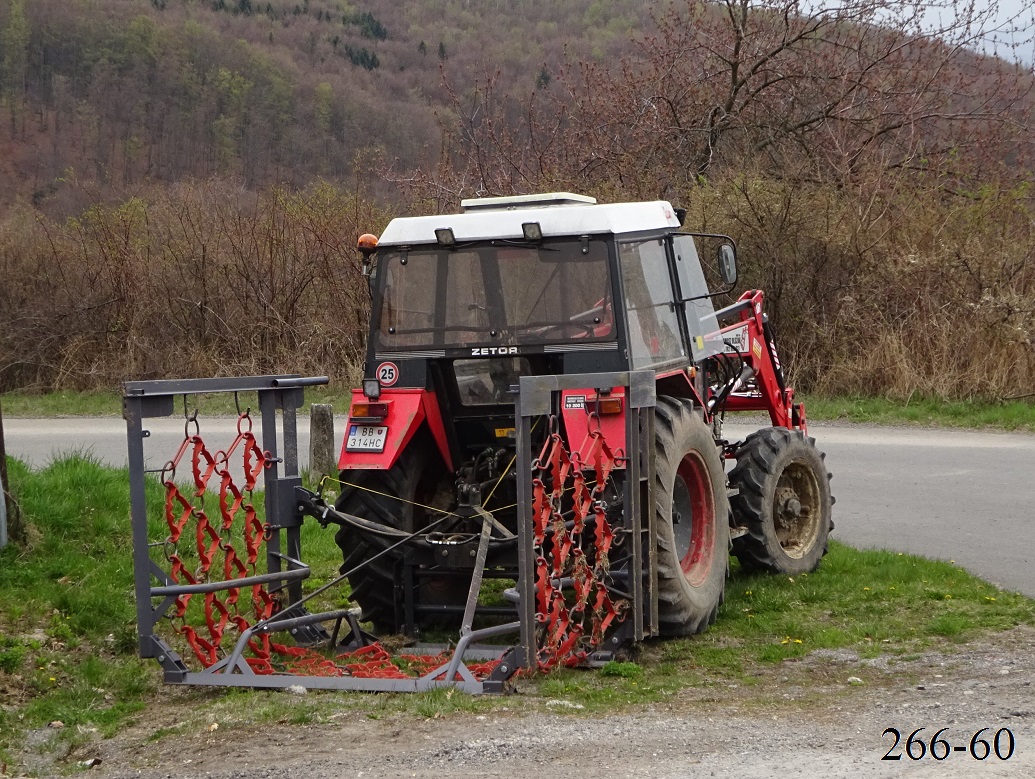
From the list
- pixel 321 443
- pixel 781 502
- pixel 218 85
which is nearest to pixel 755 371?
pixel 781 502

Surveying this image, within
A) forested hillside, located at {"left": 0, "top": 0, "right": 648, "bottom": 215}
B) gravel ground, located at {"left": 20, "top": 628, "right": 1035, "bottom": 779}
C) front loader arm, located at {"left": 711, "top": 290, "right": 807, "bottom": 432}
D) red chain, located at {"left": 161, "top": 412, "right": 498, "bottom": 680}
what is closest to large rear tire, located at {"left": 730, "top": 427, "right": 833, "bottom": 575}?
front loader arm, located at {"left": 711, "top": 290, "right": 807, "bottom": 432}

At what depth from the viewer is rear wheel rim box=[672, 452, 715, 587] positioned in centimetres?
757

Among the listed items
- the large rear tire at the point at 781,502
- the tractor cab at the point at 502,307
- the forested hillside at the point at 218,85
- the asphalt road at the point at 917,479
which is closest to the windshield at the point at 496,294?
the tractor cab at the point at 502,307

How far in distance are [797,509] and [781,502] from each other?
14cm

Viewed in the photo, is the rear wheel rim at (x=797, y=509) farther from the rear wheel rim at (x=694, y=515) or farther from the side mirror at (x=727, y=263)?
the side mirror at (x=727, y=263)

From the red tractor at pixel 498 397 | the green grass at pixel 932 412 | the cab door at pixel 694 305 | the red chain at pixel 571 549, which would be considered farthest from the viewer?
the green grass at pixel 932 412

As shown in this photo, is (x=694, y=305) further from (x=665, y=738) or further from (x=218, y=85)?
(x=218, y=85)

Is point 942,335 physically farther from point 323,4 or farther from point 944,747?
point 323,4

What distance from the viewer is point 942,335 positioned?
1720cm

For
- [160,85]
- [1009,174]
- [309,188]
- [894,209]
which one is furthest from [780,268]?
[160,85]

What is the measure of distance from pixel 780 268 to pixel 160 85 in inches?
2164

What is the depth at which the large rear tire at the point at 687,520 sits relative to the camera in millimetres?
6938

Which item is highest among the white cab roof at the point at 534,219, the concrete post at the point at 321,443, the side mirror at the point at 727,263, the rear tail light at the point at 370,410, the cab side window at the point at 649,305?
the white cab roof at the point at 534,219

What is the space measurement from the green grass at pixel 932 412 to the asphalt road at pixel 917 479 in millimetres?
566
